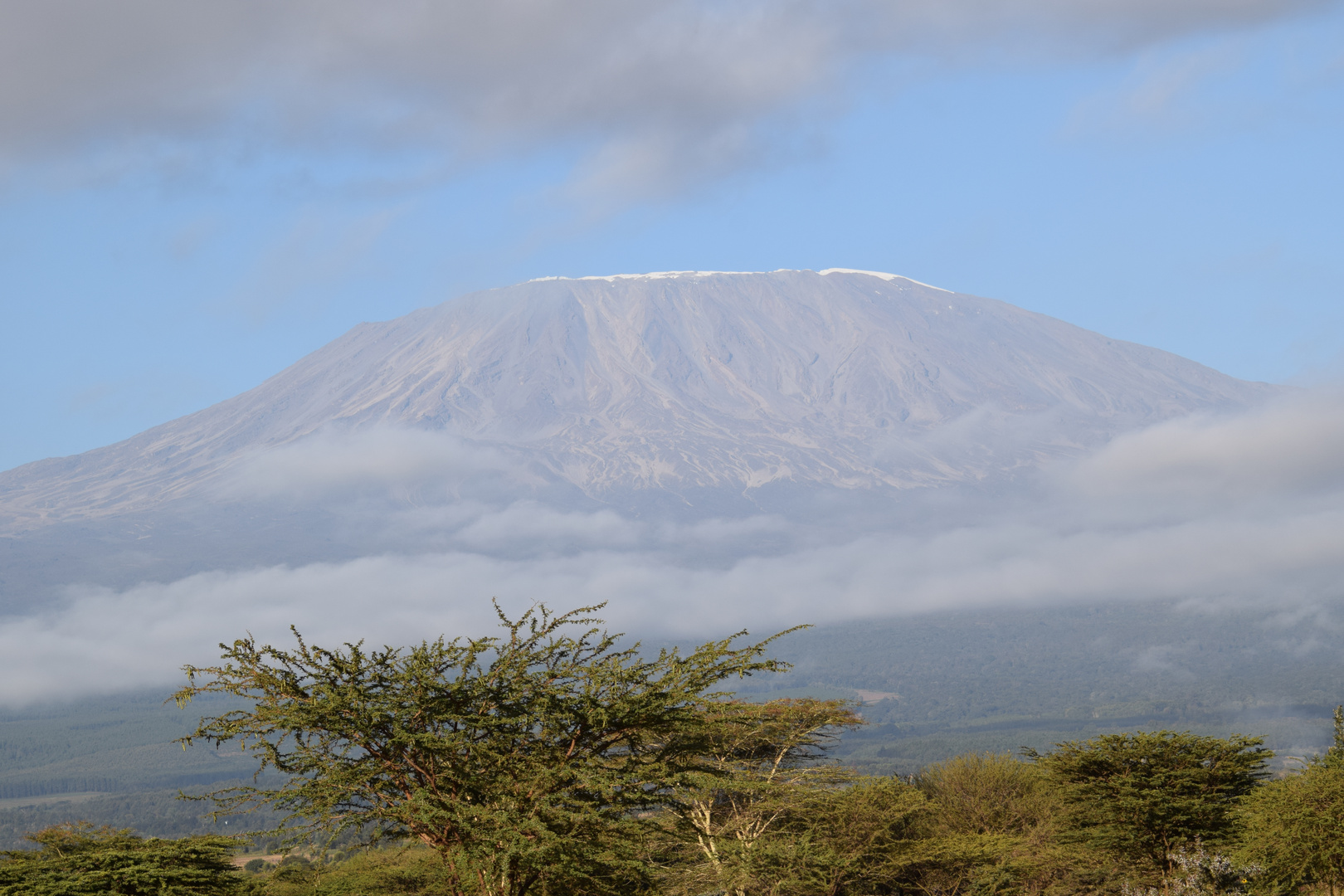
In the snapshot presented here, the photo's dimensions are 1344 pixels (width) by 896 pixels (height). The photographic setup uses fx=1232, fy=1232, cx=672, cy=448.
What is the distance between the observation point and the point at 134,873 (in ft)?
68.0

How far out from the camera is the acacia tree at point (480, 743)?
63.0ft

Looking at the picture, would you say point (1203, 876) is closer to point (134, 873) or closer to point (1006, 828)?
point (1006, 828)

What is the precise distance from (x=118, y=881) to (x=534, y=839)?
7.41 meters

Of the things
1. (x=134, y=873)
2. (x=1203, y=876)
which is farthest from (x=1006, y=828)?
(x=134, y=873)

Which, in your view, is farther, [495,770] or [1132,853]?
[1132,853]

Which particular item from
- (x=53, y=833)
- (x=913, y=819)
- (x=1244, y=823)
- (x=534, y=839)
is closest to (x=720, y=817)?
(x=913, y=819)

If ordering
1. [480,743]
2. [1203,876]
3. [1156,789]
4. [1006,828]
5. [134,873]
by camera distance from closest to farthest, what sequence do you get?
[480,743]
[134,873]
[1203,876]
[1156,789]
[1006,828]

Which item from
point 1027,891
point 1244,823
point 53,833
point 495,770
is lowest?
point 1027,891

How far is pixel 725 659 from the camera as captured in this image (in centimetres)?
2100

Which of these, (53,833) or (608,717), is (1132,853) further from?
(53,833)

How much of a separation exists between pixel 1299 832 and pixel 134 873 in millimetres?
27659

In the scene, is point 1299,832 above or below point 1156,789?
below

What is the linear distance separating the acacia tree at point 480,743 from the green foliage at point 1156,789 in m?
22.5

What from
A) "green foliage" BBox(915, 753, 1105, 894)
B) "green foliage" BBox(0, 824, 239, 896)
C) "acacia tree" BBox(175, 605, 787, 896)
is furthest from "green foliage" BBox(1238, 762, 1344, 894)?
"green foliage" BBox(0, 824, 239, 896)
